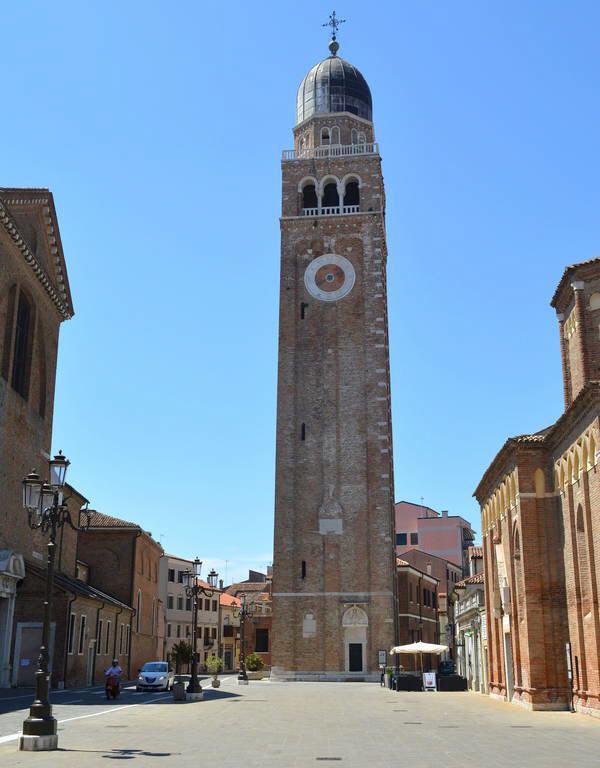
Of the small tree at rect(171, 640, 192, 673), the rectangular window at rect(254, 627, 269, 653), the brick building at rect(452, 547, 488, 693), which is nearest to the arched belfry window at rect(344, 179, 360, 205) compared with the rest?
the brick building at rect(452, 547, 488, 693)

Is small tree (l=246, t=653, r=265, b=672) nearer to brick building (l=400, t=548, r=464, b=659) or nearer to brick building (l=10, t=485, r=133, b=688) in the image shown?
brick building (l=10, t=485, r=133, b=688)

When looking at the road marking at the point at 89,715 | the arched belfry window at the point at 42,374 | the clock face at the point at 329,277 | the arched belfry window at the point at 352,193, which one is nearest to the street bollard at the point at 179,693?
the road marking at the point at 89,715

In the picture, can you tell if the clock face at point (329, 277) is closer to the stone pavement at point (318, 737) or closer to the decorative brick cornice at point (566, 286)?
the decorative brick cornice at point (566, 286)

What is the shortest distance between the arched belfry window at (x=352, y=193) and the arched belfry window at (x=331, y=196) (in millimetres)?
603

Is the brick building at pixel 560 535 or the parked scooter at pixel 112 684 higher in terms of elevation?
the brick building at pixel 560 535

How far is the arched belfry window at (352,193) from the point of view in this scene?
59781 millimetres

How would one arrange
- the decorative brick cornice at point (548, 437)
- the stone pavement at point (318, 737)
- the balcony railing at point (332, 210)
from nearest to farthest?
the stone pavement at point (318, 737), the decorative brick cornice at point (548, 437), the balcony railing at point (332, 210)

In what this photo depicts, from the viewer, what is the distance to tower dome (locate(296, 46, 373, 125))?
62688 millimetres

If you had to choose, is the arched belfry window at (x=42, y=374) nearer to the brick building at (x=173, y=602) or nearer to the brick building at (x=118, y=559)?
the brick building at (x=118, y=559)

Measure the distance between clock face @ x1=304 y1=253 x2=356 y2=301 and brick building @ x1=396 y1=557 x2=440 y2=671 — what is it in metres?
20.8

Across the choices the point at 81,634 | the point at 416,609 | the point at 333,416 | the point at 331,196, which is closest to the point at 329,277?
the point at 331,196

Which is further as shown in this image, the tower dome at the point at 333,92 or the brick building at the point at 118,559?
the tower dome at the point at 333,92

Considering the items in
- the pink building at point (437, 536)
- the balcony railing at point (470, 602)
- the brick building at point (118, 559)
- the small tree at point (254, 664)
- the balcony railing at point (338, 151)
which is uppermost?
the balcony railing at point (338, 151)

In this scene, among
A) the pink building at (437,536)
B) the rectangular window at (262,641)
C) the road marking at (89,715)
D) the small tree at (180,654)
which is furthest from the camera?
the pink building at (437,536)
